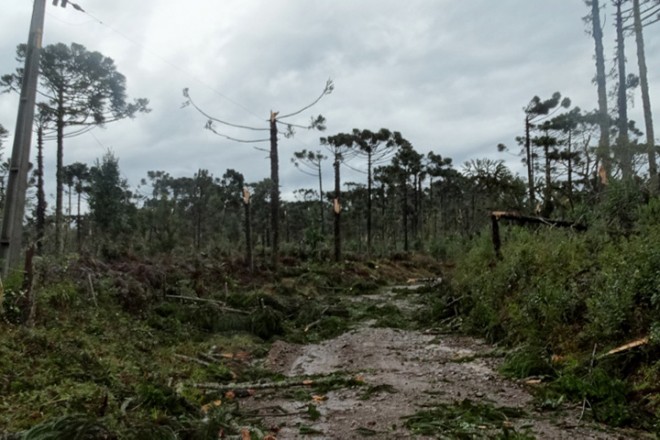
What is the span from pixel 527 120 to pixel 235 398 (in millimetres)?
21794

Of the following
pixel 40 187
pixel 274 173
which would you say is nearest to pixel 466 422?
pixel 274 173

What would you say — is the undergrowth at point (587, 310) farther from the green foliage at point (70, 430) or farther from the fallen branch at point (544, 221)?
the green foliage at point (70, 430)

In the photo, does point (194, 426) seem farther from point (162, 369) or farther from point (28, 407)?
point (162, 369)

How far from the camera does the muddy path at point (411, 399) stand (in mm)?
4098

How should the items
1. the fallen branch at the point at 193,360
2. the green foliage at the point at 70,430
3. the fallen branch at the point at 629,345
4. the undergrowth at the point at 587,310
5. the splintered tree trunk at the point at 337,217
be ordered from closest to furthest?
the green foliage at the point at 70,430 < the undergrowth at the point at 587,310 < the fallen branch at the point at 629,345 < the fallen branch at the point at 193,360 < the splintered tree trunk at the point at 337,217

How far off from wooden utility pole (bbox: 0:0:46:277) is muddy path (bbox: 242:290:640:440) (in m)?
4.49

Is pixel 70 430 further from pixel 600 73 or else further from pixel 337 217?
pixel 337 217

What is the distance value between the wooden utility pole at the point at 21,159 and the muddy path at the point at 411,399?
4.49 metres

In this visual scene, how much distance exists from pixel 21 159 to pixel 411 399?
7264 millimetres

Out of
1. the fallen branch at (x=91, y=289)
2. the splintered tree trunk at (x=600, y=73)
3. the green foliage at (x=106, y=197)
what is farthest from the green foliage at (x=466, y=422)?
the green foliage at (x=106, y=197)

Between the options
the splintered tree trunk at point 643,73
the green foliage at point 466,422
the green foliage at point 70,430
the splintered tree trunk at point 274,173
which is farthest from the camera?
the splintered tree trunk at point 274,173

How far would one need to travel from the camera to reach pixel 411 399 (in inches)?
205

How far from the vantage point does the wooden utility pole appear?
739 cm

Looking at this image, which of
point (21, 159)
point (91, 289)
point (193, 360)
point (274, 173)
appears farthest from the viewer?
point (274, 173)
